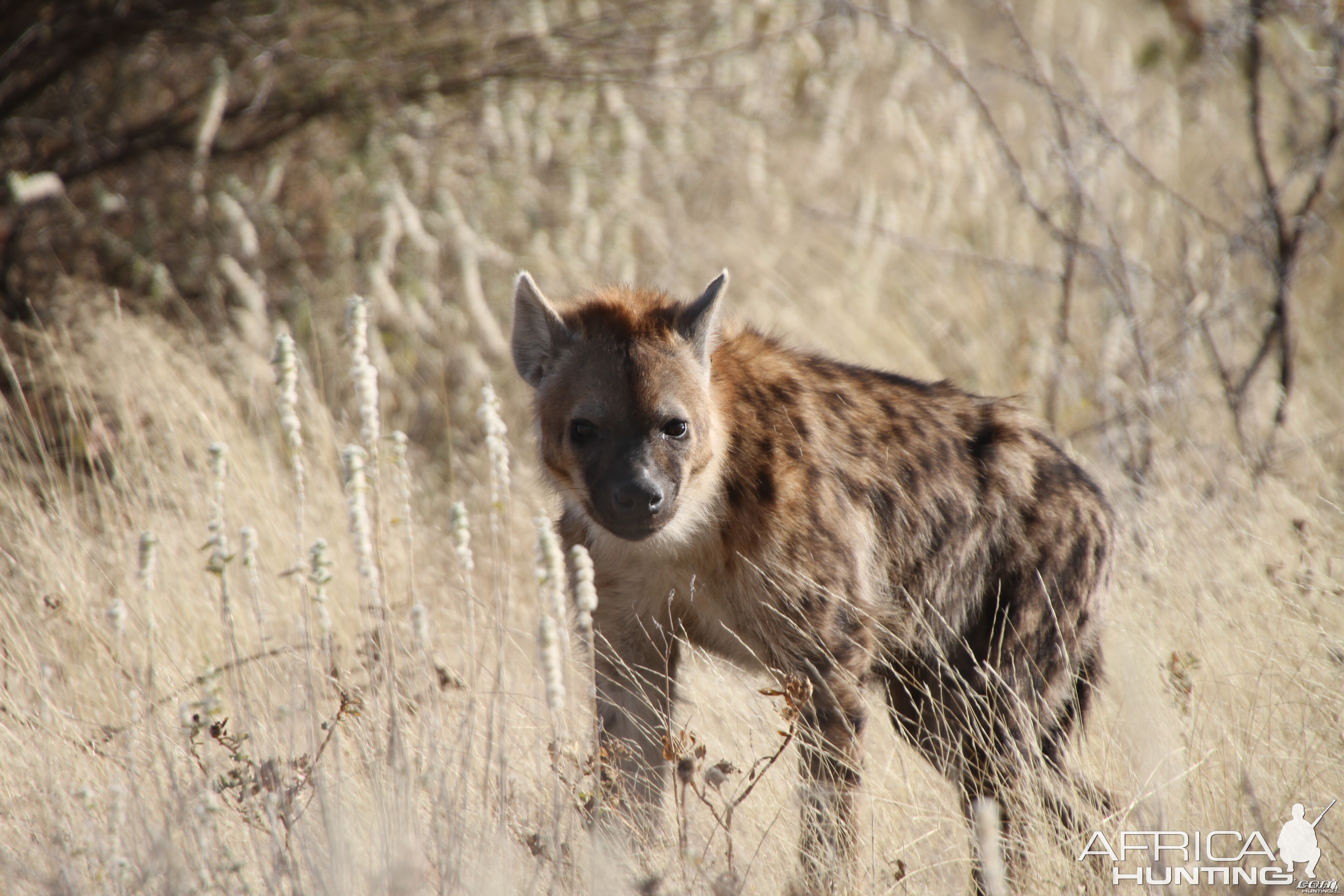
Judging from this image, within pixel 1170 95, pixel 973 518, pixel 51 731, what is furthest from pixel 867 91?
pixel 51 731

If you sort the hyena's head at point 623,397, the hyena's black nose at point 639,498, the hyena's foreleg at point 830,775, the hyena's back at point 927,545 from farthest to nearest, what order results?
1. the hyena's back at point 927,545
2. the hyena's head at point 623,397
3. the hyena's black nose at point 639,498
4. the hyena's foreleg at point 830,775

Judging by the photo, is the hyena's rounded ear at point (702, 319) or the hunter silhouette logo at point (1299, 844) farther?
the hyena's rounded ear at point (702, 319)

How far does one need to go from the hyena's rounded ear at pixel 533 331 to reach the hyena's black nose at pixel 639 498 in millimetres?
726

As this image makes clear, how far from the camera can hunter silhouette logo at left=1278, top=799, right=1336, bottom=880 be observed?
289 cm

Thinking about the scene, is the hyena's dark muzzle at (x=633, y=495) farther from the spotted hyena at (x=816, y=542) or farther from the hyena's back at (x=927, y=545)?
the hyena's back at (x=927, y=545)

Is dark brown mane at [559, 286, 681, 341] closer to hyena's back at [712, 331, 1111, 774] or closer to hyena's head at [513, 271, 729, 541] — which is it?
hyena's head at [513, 271, 729, 541]

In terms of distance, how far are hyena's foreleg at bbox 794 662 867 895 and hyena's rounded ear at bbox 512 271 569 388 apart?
1392 mm

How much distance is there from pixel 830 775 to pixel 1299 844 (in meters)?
1.27

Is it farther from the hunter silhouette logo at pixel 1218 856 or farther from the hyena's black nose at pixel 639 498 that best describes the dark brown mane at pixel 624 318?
the hunter silhouette logo at pixel 1218 856

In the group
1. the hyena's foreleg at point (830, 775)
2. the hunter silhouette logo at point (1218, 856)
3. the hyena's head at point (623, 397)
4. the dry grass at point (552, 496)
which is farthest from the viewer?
the hyena's head at point (623, 397)

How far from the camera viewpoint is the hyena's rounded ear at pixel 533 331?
12.3ft

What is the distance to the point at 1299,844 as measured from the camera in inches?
114

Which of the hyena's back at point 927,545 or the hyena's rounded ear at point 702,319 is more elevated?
the hyena's rounded ear at point 702,319

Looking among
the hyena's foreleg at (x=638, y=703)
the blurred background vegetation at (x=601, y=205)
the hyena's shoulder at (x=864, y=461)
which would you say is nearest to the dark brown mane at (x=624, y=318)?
the hyena's shoulder at (x=864, y=461)
